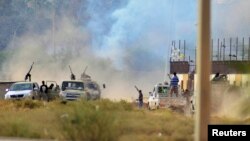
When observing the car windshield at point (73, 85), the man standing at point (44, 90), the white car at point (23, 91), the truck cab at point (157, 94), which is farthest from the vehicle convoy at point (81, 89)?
the truck cab at point (157, 94)

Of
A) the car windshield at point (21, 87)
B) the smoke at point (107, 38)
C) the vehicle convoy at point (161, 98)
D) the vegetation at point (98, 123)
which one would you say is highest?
the smoke at point (107, 38)

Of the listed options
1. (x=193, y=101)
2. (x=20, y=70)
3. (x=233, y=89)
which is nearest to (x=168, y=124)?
(x=193, y=101)

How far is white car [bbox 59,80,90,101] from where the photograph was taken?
13.5 m

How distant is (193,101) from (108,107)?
1985mm

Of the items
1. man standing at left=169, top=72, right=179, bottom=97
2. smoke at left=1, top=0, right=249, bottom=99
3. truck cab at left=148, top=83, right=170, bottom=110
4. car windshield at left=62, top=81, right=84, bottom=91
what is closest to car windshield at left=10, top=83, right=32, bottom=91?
smoke at left=1, top=0, right=249, bottom=99

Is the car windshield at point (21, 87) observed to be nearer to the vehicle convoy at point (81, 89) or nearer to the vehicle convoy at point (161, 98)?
the vehicle convoy at point (81, 89)

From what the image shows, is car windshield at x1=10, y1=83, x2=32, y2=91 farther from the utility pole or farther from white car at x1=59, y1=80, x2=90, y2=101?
the utility pole

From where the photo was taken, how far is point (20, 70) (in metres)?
14.0

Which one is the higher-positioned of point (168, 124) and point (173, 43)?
point (173, 43)

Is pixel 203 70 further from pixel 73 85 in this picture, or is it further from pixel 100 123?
pixel 73 85

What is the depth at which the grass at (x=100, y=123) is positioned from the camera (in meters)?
12.5

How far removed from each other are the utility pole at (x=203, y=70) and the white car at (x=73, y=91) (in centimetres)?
330

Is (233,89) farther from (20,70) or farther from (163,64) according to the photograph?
(20,70)

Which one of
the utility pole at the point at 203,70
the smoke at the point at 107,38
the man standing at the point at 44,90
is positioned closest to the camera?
the utility pole at the point at 203,70
